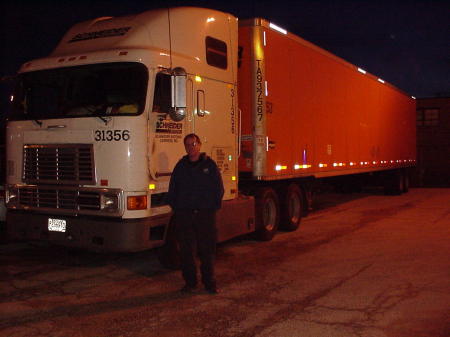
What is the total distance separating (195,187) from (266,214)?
435 cm

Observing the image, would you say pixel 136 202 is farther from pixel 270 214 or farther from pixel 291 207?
pixel 291 207

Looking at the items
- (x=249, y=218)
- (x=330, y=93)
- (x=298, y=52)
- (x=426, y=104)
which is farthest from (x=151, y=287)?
(x=426, y=104)

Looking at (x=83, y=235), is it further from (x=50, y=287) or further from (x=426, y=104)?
(x=426, y=104)

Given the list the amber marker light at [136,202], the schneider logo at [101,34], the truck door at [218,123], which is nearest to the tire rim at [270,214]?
the truck door at [218,123]

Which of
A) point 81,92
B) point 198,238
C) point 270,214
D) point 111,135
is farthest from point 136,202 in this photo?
point 270,214

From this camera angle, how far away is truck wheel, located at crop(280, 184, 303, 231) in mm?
11211

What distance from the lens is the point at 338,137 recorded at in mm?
13484

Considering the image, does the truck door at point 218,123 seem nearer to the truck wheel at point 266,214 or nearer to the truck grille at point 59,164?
the truck wheel at point 266,214

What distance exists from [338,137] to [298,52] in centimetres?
303

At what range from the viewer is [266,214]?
1061cm

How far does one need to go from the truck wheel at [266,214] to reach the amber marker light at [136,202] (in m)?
3.38

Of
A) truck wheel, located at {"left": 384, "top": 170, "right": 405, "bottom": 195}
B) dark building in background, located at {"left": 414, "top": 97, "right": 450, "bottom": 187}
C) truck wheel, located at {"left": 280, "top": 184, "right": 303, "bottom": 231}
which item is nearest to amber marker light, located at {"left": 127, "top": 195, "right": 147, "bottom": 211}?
truck wheel, located at {"left": 280, "top": 184, "right": 303, "bottom": 231}

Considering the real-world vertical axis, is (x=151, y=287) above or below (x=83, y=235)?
below

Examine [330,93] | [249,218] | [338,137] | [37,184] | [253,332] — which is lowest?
[253,332]
